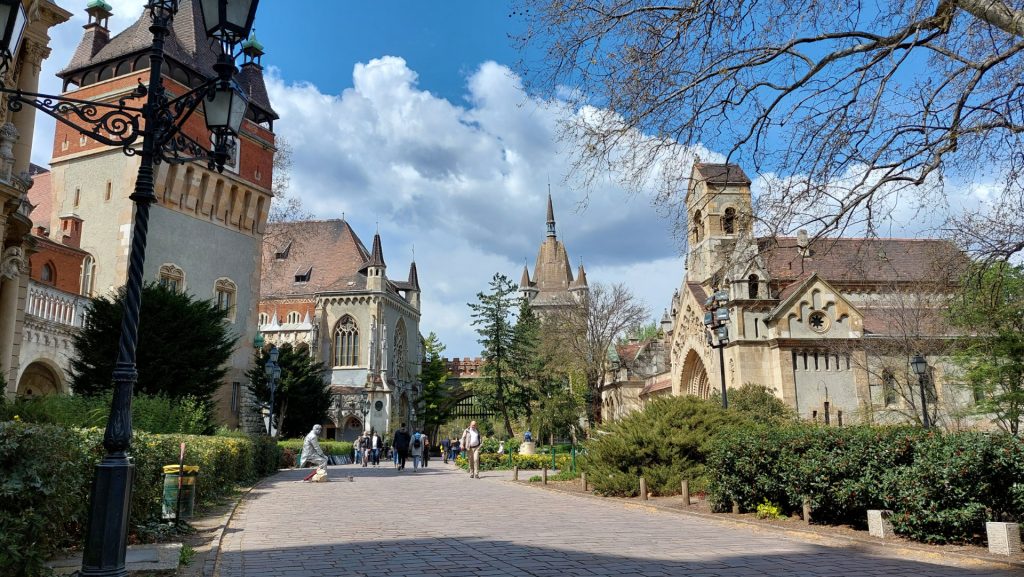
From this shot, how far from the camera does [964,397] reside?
122ft

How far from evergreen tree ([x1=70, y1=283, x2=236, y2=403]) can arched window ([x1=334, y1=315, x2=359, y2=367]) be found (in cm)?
3688

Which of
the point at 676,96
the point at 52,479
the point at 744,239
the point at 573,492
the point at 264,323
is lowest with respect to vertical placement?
the point at 573,492

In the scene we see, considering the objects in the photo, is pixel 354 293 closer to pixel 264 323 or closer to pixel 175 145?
pixel 264 323

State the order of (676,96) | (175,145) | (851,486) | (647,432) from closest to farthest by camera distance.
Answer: (175,145)
(676,96)
(851,486)
(647,432)

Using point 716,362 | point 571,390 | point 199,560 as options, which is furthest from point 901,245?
point 199,560

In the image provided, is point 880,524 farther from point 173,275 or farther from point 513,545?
point 173,275

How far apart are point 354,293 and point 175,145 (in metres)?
54.8

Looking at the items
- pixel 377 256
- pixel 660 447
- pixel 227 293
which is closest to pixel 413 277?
pixel 377 256

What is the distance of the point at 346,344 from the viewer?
61.0 metres

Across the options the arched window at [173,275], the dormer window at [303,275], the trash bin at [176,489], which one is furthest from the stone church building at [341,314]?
the trash bin at [176,489]

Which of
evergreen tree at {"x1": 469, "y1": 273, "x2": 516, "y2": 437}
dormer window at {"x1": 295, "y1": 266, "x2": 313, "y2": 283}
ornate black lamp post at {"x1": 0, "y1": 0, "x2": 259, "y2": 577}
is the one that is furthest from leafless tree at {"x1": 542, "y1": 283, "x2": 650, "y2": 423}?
ornate black lamp post at {"x1": 0, "y1": 0, "x2": 259, "y2": 577}

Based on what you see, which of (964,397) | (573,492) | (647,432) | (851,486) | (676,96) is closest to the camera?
(676,96)

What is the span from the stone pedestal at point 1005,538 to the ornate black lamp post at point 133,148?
8.65 metres

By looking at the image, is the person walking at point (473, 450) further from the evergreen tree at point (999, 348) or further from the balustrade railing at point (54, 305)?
the evergreen tree at point (999, 348)
